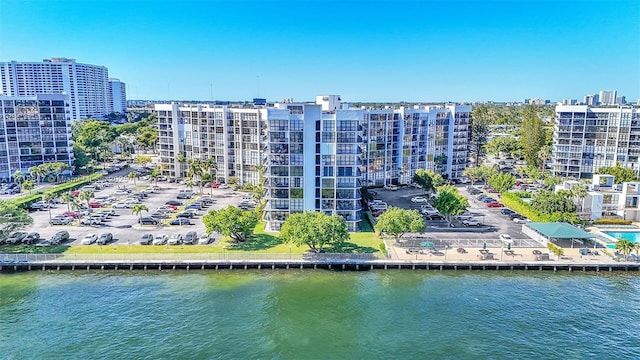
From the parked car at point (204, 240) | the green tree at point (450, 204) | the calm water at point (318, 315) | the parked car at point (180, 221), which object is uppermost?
the green tree at point (450, 204)

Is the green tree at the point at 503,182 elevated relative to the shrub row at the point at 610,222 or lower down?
elevated

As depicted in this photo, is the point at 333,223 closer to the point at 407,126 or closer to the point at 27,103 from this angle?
the point at 407,126

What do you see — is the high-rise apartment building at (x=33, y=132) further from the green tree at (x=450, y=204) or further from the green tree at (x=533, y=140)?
the green tree at (x=533, y=140)

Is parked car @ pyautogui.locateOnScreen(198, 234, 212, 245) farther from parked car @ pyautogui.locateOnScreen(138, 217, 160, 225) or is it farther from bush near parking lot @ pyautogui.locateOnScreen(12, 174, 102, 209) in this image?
bush near parking lot @ pyautogui.locateOnScreen(12, 174, 102, 209)

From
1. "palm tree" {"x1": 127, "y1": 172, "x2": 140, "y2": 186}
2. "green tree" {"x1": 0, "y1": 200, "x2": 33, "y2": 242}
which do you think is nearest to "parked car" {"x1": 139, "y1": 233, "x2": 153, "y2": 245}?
"green tree" {"x1": 0, "y1": 200, "x2": 33, "y2": 242}

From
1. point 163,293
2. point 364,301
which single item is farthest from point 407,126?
point 163,293

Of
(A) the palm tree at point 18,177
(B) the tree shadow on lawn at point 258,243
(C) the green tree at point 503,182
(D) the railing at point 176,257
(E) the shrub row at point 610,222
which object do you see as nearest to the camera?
(D) the railing at point 176,257

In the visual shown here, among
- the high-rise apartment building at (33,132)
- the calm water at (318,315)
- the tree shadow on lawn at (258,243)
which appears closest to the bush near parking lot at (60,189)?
the high-rise apartment building at (33,132)
